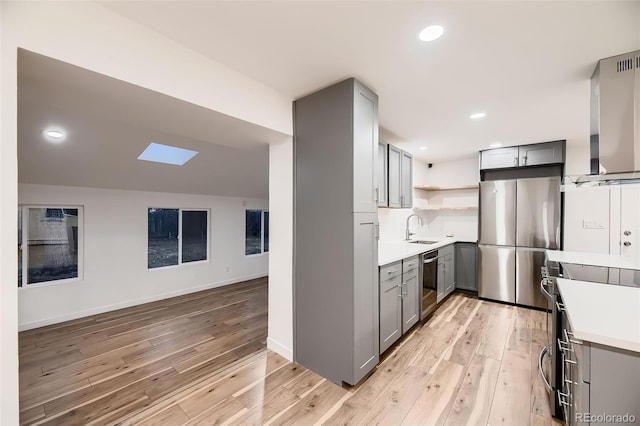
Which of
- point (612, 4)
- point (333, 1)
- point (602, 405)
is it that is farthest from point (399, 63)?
point (602, 405)

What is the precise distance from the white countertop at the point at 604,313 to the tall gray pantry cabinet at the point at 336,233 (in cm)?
128

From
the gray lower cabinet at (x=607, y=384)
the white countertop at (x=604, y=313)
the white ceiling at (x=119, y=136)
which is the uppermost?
the white ceiling at (x=119, y=136)

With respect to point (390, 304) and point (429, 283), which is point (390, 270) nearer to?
point (390, 304)

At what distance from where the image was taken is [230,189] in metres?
5.16

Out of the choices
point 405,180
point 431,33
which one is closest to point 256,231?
point 405,180

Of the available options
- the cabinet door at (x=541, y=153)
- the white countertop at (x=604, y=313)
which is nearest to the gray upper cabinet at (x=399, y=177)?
the cabinet door at (x=541, y=153)

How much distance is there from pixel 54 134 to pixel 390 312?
3.92 metres

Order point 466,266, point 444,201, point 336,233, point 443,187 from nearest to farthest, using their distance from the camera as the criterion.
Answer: point 336,233 → point 466,266 → point 443,187 → point 444,201

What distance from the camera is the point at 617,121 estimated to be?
1727mm

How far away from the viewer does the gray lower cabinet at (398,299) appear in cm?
252

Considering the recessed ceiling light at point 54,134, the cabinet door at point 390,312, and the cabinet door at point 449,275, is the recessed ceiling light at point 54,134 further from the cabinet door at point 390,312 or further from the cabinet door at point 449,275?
the cabinet door at point 449,275

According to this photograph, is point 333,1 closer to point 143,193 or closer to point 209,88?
point 209,88

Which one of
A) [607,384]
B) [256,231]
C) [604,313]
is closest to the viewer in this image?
[607,384]

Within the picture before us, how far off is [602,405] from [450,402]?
3.85 feet
